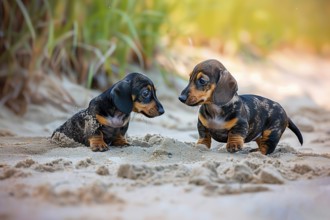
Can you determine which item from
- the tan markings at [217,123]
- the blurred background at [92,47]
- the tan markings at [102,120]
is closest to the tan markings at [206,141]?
the tan markings at [217,123]

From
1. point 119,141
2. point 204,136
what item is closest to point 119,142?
point 119,141

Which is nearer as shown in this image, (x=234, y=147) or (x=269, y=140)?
(x=234, y=147)

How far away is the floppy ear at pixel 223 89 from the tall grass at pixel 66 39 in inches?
56.3

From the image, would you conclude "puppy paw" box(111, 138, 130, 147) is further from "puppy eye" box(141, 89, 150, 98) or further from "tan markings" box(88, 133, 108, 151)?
"puppy eye" box(141, 89, 150, 98)

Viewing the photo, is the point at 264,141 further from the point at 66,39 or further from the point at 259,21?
the point at 259,21

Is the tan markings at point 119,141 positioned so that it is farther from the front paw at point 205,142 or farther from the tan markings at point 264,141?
the tan markings at point 264,141

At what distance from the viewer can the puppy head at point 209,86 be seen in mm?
2953

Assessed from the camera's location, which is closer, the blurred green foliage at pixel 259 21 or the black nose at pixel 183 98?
the black nose at pixel 183 98

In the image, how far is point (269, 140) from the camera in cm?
318

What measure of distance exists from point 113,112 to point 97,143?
18cm

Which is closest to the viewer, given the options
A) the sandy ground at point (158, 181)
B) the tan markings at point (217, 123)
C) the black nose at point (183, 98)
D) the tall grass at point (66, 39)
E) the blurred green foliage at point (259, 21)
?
the sandy ground at point (158, 181)

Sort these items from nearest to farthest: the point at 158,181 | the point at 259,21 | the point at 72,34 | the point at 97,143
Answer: the point at 158,181 → the point at 97,143 → the point at 72,34 → the point at 259,21

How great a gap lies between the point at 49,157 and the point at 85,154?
0.56 feet

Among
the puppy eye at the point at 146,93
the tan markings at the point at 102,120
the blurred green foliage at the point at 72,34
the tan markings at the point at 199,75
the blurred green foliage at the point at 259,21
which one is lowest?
the tan markings at the point at 102,120
